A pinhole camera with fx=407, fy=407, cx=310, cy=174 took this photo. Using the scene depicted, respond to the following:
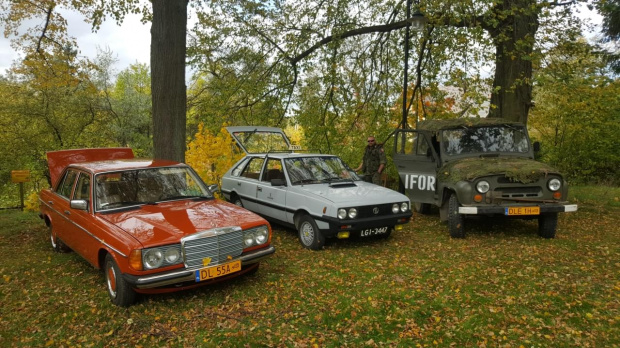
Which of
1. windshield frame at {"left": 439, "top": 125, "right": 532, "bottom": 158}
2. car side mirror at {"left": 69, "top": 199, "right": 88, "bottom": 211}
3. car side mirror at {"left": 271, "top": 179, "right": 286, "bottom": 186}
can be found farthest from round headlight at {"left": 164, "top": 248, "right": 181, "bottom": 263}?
windshield frame at {"left": 439, "top": 125, "right": 532, "bottom": 158}

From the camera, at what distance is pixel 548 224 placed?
7105 millimetres

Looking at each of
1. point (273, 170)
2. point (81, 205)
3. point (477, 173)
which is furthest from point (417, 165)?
point (81, 205)

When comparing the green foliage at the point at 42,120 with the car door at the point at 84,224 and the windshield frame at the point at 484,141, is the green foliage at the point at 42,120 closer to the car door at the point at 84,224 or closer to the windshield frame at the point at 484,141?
the car door at the point at 84,224

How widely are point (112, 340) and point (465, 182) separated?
562cm

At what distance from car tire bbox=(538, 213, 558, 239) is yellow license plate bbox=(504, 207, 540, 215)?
547 millimetres

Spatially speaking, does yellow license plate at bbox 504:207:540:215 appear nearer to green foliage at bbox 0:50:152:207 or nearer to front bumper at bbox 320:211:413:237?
front bumper at bbox 320:211:413:237

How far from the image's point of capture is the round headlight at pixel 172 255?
4293 millimetres

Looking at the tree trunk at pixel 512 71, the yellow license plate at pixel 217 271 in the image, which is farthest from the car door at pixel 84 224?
the tree trunk at pixel 512 71

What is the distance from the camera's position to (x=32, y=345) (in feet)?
12.7

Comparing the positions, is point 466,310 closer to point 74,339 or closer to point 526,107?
point 74,339

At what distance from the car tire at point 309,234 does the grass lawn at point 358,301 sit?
0.65ft

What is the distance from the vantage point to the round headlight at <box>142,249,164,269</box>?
4.19m

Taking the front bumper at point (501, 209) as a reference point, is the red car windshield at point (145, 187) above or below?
above

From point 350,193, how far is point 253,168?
2.58m
